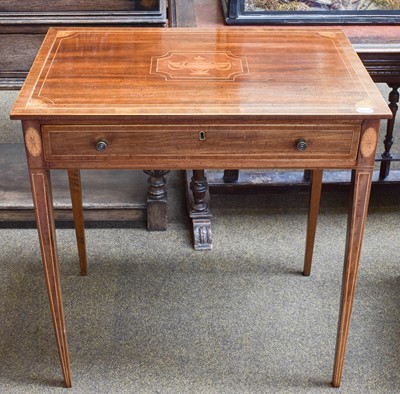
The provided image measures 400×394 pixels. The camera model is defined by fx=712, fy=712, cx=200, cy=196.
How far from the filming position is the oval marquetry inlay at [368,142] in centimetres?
169

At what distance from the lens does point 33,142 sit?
1681 millimetres

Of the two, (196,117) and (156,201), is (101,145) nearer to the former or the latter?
(196,117)

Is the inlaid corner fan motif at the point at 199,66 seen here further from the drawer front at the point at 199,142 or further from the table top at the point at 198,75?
the drawer front at the point at 199,142

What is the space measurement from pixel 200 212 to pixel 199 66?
0.94 metres

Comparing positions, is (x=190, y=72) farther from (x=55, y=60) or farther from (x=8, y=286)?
(x=8, y=286)

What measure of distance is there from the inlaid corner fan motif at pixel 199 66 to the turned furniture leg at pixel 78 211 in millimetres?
574

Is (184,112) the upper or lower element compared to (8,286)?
upper

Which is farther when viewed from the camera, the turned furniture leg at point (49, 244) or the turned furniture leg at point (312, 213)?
the turned furniture leg at point (312, 213)

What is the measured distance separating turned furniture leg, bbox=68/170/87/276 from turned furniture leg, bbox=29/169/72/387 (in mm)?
492

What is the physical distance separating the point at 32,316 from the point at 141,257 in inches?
18.8

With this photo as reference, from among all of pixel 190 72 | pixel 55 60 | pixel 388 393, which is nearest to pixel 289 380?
A: pixel 388 393

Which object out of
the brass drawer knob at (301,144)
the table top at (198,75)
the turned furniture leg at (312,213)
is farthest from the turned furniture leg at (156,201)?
the brass drawer knob at (301,144)

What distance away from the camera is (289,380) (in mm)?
2125

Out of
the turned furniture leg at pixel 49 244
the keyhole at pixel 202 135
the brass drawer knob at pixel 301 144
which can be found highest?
the keyhole at pixel 202 135
